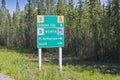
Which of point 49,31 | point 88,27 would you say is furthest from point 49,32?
point 88,27

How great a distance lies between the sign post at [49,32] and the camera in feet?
51.4

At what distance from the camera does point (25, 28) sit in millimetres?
95062

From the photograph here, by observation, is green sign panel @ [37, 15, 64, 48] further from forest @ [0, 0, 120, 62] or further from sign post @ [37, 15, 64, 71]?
forest @ [0, 0, 120, 62]

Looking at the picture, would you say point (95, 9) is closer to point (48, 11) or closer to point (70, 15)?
point (70, 15)

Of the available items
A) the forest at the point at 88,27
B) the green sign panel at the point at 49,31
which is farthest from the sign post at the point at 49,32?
the forest at the point at 88,27

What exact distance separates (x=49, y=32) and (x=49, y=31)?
2.0 inches

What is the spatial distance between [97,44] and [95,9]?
7.34 metres

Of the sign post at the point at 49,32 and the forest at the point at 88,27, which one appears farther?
the forest at the point at 88,27

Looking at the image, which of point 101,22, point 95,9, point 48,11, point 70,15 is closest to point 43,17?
point 101,22

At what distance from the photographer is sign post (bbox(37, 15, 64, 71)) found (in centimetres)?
1566

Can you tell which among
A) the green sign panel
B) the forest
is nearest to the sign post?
the green sign panel

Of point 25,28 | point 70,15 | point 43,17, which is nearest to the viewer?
point 43,17

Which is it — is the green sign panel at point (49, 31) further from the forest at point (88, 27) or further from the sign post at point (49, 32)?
the forest at point (88, 27)

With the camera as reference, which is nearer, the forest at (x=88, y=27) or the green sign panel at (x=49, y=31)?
the green sign panel at (x=49, y=31)
